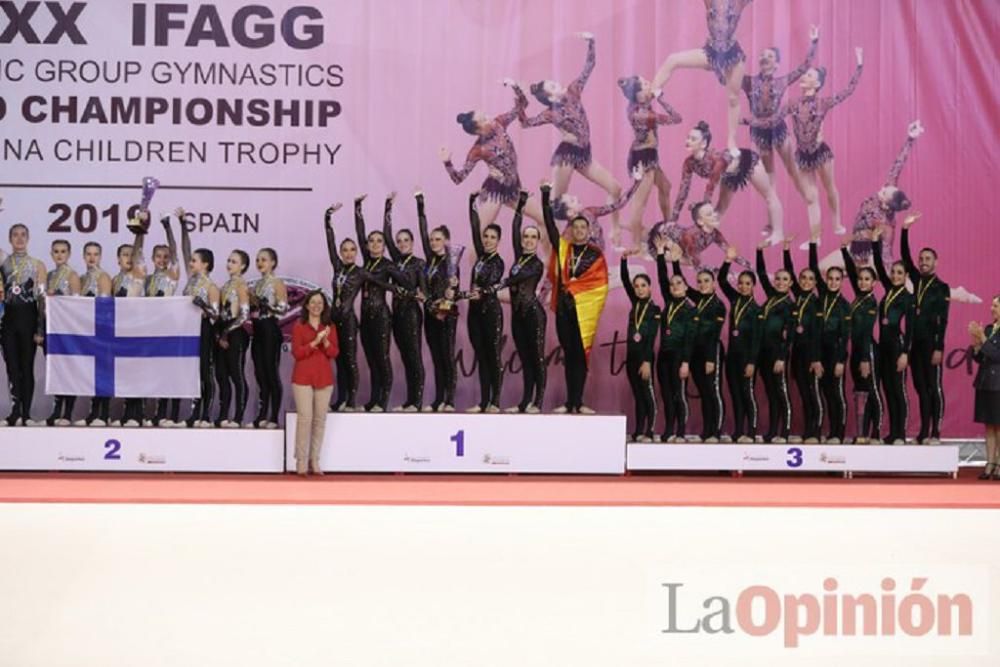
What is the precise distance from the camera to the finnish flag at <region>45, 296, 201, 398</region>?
1004 centimetres

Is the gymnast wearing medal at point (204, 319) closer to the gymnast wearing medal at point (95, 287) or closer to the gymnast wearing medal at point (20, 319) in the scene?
the gymnast wearing medal at point (95, 287)

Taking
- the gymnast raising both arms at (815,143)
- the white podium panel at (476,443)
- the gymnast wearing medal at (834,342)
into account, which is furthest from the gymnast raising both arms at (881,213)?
the white podium panel at (476,443)

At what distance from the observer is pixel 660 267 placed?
33.8 ft

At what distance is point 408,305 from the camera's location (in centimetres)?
1016

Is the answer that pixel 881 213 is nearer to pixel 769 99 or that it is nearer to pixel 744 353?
pixel 769 99

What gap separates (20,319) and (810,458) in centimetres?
643

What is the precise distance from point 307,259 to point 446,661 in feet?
22.9

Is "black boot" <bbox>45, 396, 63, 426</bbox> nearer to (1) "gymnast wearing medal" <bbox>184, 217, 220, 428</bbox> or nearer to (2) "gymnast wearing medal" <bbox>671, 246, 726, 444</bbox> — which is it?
(1) "gymnast wearing medal" <bbox>184, 217, 220, 428</bbox>

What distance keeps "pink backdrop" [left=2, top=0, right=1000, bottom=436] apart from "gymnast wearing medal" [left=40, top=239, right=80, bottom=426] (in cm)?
62

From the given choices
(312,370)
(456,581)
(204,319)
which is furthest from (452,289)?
(456,581)

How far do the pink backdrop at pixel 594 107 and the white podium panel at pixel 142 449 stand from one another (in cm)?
144

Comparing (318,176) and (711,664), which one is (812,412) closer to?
(318,176)

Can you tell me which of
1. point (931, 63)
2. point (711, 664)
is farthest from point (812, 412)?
point (711, 664)

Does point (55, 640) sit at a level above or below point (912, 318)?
below
